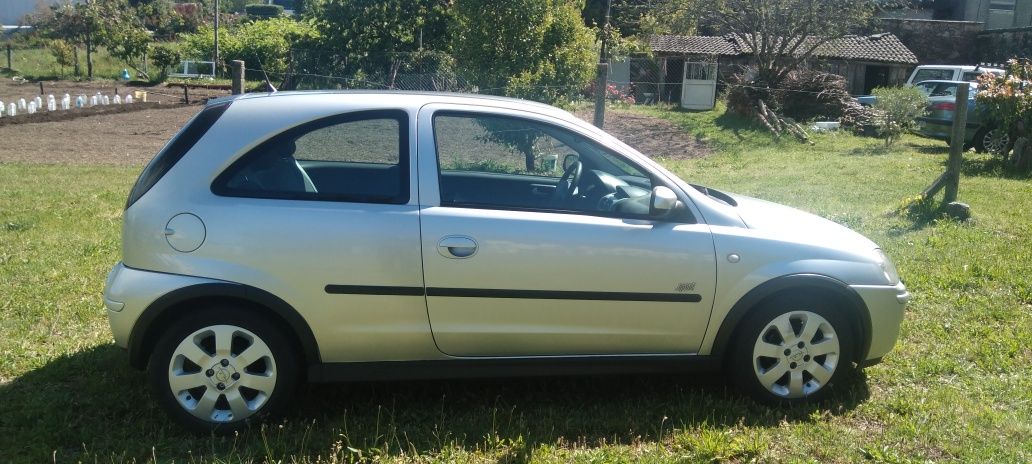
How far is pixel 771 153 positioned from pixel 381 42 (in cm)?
988

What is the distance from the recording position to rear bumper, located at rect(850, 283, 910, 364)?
4.42 metres

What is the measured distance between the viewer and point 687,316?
4277 mm

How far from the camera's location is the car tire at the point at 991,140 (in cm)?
1407

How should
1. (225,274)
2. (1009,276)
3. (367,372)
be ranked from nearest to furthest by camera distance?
1. (225,274)
2. (367,372)
3. (1009,276)

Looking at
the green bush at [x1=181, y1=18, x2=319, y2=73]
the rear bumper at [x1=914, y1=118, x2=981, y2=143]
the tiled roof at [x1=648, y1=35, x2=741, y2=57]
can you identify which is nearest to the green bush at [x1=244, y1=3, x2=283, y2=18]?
the green bush at [x1=181, y1=18, x2=319, y2=73]

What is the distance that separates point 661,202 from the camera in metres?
4.14

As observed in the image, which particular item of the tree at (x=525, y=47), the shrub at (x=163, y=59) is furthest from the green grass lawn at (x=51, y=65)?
the tree at (x=525, y=47)

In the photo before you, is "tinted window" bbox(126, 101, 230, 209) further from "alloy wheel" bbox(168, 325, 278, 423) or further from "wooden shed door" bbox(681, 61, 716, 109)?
"wooden shed door" bbox(681, 61, 716, 109)

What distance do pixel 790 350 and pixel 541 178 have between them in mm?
1782

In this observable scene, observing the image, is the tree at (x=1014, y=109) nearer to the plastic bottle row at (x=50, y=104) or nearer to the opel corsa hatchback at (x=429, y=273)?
the opel corsa hatchback at (x=429, y=273)

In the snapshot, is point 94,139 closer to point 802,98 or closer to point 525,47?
point 525,47

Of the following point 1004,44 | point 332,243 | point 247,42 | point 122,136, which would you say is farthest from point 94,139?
point 1004,44

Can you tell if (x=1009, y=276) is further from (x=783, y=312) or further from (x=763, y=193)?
(x=763, y=193)

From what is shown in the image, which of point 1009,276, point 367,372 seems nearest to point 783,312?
point 367,372
